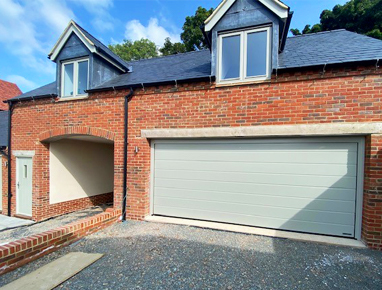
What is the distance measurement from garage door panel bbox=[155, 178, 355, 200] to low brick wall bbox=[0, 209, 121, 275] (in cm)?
195

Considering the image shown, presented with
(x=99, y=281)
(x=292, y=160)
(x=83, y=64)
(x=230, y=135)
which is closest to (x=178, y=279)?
(x=99, y=281)

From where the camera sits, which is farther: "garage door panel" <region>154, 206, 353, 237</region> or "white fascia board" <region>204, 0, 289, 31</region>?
"white fascia board" <region>204, 0, 289, 31</region>

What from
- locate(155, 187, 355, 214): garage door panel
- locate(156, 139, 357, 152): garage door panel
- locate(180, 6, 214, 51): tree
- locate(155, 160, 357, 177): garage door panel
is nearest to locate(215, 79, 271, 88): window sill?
locate(156, 139, 357, 152): garage door panel

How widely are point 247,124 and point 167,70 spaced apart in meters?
3.33

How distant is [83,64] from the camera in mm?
6672

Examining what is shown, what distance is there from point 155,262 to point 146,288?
0.65 metres

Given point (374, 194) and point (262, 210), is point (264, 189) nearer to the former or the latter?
point (262, 210)

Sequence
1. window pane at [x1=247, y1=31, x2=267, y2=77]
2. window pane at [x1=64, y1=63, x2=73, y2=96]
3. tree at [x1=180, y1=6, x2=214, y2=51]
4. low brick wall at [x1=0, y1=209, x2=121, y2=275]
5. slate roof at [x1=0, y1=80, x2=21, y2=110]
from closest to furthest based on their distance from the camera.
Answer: low brick wall at [x1=0, y1=209, x2=121, y2=275] → window pane at [x1=247, y1=31, x2=267, y2=77] → window pane at [x1=64, y1=63, x2=73, y2=96] → slate roof at [x1=0, y1=80, x2=21, y2=110] → tree at [x1=180, y1=6, x2=214, y2=51]

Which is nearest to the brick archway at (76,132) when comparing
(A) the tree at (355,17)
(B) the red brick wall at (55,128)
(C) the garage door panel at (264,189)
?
(B) the red brick wall at (55,128)

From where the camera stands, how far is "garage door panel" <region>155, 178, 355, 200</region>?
437cm

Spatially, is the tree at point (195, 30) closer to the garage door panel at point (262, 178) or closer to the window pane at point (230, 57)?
the window pane at point (230, 57)

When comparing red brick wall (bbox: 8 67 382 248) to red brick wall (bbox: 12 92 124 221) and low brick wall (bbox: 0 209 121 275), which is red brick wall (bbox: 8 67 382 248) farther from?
low brick wall (bbox: 0 209 121 275)

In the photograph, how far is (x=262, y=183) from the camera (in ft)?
15.9

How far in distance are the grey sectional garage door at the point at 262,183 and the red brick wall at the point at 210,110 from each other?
0.41 metres
